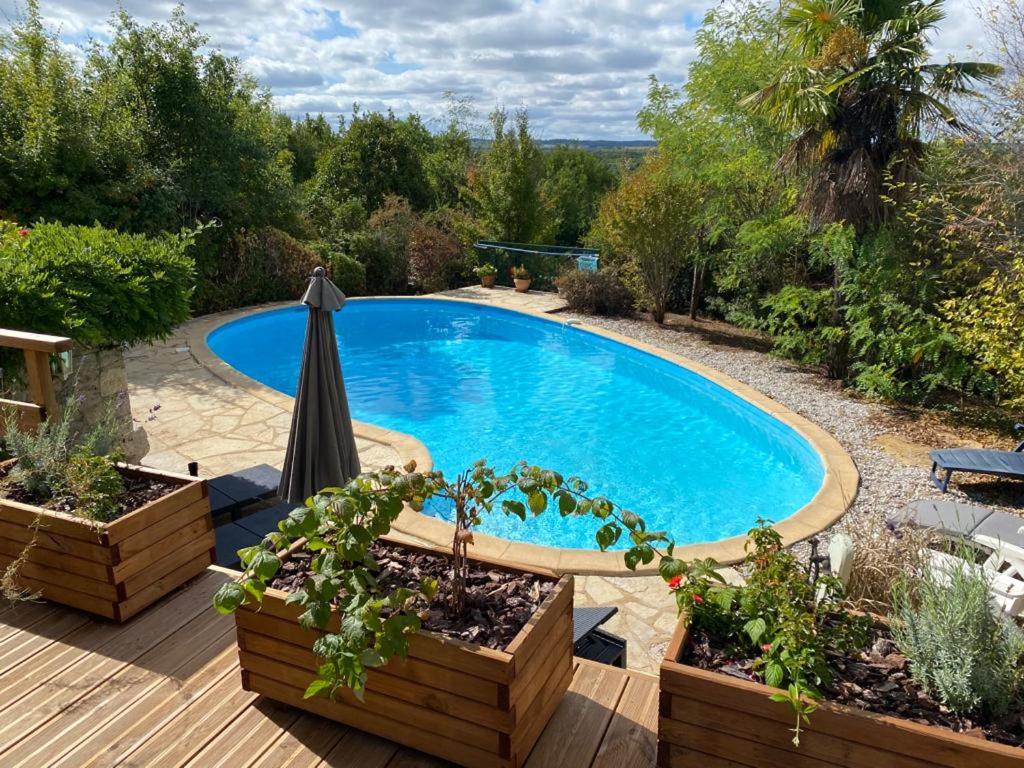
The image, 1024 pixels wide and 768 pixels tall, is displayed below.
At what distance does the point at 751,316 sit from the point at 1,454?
11113mm

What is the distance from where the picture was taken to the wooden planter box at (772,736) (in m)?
1.78

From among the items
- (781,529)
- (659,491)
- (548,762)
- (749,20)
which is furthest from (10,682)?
(749,20)

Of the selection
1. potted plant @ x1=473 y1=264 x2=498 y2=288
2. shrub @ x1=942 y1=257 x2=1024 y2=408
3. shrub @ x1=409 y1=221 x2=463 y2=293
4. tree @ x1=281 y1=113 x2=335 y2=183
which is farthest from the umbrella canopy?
tree @ x1=281 y1=113 x2=335 y2=183

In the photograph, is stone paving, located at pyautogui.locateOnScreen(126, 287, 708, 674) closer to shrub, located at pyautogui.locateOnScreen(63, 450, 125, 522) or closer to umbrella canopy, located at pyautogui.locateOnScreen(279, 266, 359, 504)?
umbrella canopy, located at pyautogui.locateOnScreen(279, 266, 359, 504)

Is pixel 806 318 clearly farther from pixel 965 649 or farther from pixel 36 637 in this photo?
pixel 36 637

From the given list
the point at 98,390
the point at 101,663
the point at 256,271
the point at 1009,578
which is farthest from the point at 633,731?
the point at 256,271

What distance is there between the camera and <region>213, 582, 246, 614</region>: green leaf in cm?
200

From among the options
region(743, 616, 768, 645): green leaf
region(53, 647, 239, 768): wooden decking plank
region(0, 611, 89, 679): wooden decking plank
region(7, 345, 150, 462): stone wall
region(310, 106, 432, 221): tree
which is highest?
region(310, 106, 432, 221): tree

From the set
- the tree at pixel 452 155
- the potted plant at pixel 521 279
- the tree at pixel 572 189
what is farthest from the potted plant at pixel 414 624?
the tree at pixel 452 155

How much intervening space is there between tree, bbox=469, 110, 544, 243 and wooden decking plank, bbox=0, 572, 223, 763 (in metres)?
16.5

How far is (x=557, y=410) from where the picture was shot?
32.5ft

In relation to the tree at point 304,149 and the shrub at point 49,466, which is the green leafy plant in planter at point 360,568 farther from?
the tree at point 304,149

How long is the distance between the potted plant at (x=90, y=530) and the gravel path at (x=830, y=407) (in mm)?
3755

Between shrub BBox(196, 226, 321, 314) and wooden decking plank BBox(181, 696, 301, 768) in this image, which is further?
shrub BBox(196, 226, 321, 314)
